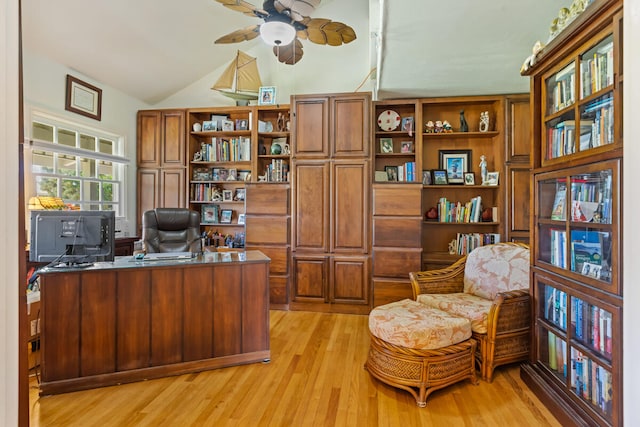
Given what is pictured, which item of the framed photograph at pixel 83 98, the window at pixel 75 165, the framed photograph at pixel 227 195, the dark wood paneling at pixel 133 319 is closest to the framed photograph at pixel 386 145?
the framed photograph at pixel 227 195

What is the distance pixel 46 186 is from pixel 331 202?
9.83 ft

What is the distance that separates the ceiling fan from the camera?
229 cm

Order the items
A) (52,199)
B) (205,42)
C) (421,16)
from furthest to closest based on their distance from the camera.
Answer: (205,42)
(52,199)
(421,16)

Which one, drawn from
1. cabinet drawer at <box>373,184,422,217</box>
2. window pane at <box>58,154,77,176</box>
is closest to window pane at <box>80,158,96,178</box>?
window pane at <box>58,154,77,176</box>

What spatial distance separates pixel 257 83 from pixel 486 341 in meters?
3.88

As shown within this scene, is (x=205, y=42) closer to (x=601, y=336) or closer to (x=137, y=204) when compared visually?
(x=137, y=204)

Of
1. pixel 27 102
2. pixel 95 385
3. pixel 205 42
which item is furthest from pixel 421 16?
pixel 27 102

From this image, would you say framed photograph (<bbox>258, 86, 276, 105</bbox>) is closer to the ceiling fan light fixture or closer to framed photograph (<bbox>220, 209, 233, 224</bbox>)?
framed photograph (<bbox>220, 209, 233, 224</bbox>)

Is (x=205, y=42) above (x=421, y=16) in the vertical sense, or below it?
above

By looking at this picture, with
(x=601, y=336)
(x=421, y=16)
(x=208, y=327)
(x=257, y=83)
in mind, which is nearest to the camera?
(x=601, y=336)

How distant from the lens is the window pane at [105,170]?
13.3 feet

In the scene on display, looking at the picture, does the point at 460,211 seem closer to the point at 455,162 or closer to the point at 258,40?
the point at 455,162

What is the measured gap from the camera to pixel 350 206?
12.4 feet

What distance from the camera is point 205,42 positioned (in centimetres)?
402
